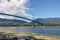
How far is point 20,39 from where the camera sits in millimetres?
7066

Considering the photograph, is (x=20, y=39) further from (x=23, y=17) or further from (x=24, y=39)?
(x=23, y=17)

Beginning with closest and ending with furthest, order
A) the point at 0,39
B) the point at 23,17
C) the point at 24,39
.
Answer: the point at 24,39 → the point at 0,39 → the point at 23,17

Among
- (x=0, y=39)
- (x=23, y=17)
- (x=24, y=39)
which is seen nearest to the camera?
(x=24, y=39)

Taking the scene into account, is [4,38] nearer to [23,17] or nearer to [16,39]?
[16,39]

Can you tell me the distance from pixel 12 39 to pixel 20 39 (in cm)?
37

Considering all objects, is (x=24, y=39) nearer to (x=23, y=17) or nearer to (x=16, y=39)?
(x=16, y=39)

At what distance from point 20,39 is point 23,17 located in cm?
1592

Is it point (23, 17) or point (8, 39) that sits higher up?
point (23, 17)

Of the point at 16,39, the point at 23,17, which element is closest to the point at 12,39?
the point at 16,39

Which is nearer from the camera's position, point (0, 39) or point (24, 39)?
point (24, 39)

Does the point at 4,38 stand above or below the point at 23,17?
below

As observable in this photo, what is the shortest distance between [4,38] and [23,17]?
50.4 feet

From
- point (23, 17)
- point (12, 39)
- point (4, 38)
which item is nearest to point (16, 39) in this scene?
point (12, 39)

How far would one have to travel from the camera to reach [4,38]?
7617 millimetres
